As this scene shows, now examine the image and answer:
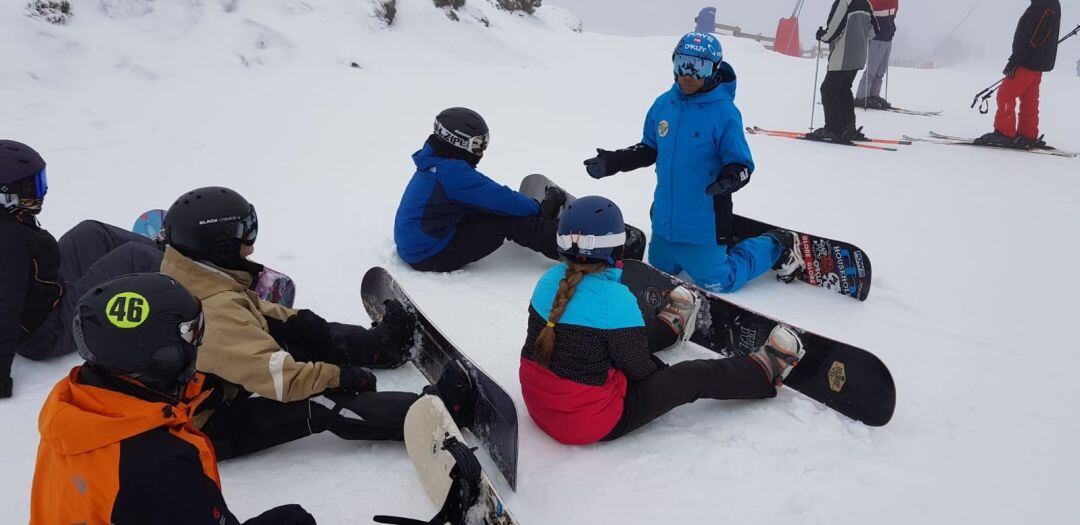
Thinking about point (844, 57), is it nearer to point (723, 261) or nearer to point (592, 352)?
point (723, 261)

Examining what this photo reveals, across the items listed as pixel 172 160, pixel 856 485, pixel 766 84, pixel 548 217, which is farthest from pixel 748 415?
pixel 766 84

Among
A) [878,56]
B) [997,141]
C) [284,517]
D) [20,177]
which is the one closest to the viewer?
[284,517]

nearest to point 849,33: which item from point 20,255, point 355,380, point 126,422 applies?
point 355,380

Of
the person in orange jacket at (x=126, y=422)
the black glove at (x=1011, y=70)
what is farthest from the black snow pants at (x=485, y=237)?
the black glove at (x=1011, y=70)

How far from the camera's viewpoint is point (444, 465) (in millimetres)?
2297

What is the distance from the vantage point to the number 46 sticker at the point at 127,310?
1.56 meters

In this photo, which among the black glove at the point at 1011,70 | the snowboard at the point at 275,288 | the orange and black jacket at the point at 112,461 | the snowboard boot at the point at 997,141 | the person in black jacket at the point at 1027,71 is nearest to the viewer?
the orange and black jacket at the point at 112,461

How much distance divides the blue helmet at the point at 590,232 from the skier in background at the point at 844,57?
6.97m

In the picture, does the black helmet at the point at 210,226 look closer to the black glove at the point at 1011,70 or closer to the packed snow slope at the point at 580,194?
the packed snow slope at the point at 580,194

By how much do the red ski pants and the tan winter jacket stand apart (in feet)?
29.7

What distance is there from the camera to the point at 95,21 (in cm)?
1029

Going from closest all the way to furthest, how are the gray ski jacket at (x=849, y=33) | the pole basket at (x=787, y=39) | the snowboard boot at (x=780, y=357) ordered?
the snowboard boot at (x=780, y=357), the gray ski jacket at (x=849, y=33), the pole basket at (x=787, y=39)

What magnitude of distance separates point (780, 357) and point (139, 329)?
2537mm

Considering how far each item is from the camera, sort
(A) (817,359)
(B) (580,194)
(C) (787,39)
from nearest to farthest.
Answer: (A) (817,359) → (B) (580,194) → (C) (787,39)
